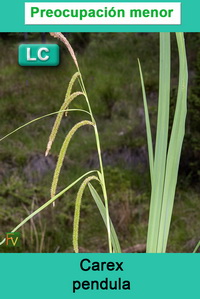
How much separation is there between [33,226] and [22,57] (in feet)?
3.02

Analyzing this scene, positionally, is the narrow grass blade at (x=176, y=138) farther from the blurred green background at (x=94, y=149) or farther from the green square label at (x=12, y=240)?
the blurred green background at (x=94, y=149)

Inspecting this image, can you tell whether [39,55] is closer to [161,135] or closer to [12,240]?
[12,240]

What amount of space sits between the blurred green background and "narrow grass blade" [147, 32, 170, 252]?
0.96 meters

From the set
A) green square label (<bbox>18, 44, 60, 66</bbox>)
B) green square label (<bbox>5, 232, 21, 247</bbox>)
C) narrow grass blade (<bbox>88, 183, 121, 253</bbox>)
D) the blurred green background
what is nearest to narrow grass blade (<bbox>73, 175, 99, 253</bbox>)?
narrow grass blade (<bbox>88, 183, 121, 253</bbox>)

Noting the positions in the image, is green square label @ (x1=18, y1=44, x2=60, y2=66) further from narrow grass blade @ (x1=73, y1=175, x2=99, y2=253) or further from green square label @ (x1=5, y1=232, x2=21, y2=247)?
narrow grass blade @ (x1=73, y1=175, x2=99, y2=253)

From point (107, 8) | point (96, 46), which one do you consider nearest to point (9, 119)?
point (96, 46)

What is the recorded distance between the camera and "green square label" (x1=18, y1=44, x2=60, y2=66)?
4.74 ft

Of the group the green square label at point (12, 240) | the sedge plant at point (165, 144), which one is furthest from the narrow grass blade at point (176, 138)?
the green square label at point (12, 240)

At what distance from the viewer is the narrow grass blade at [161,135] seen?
89 centimetres

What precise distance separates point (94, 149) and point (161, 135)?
126 centimetres

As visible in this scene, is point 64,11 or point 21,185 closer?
point 64,11

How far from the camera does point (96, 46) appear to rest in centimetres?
236

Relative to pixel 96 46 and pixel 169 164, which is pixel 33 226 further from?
pixel 169 164

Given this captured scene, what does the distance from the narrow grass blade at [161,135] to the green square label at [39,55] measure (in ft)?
1.97
